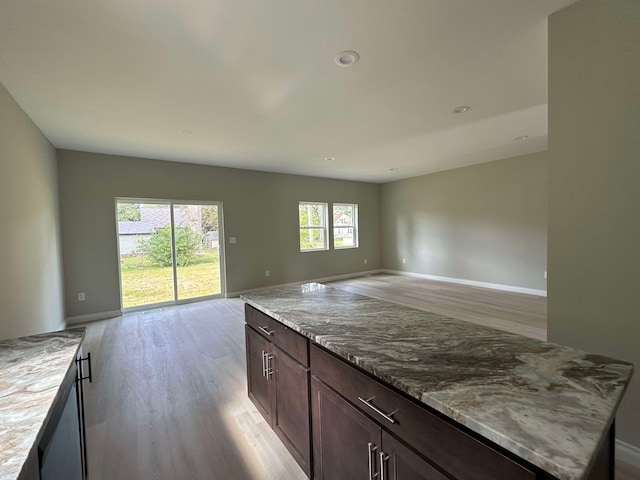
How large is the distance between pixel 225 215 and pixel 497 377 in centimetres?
550

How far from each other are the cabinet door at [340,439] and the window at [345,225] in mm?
6285

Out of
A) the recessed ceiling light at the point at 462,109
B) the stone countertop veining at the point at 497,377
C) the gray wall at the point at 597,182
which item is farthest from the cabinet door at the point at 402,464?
the recessed ceiling light at the point at 462,109

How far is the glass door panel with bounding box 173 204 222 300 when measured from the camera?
17.3 feet

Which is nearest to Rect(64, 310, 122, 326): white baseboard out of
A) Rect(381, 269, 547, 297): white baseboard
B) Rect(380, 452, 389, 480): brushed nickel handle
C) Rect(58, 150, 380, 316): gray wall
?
Rect(58, 150, 380, 316): gray wall

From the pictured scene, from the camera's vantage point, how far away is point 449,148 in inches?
192

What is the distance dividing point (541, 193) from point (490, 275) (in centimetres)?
191

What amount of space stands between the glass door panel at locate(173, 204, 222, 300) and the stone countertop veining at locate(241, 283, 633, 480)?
440 cm

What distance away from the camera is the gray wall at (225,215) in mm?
4438

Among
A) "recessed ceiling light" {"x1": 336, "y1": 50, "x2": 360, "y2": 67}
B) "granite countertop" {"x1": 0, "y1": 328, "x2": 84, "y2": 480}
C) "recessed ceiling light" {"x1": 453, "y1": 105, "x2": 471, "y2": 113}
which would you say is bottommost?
"granite countertop" {"x1": 0, "y1": 328, "x2": 84, "y2": 480}

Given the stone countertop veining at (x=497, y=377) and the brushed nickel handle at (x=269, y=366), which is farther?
the brushed nickel handle at (x=269, y=366)

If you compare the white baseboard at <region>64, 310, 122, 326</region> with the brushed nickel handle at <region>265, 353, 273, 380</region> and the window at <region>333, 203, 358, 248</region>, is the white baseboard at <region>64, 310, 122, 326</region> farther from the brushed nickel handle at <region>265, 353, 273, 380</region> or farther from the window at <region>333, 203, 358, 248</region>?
the window at <region>333, 203, 358, 248</region>

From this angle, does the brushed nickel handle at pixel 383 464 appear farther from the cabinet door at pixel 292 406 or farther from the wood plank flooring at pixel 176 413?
the wood plank flooring at pixel 176 413

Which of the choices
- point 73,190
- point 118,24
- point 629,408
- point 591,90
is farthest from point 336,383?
point 73,190

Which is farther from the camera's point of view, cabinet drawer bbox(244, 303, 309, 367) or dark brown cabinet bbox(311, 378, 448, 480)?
cabinet drawer bbox(244, 303, 309, 367)
